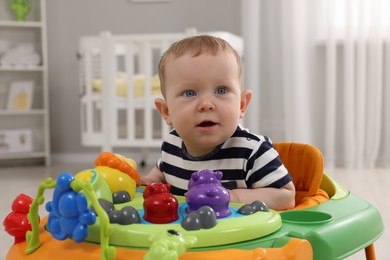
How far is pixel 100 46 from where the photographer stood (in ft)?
8.13

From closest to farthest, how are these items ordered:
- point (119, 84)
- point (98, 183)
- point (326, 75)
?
1. point (98, 183)
2. point (119, 84)
3. point (326, 75)

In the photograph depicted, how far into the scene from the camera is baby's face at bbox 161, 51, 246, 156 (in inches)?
33.6

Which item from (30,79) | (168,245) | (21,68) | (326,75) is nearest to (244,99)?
(168,245)

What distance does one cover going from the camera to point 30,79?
3.17 m

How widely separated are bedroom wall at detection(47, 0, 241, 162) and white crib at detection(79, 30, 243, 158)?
55 cm

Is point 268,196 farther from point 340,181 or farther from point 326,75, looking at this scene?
point 326,75

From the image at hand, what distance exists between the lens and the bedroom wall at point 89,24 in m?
3.12

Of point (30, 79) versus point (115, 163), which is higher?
point (30, 79)

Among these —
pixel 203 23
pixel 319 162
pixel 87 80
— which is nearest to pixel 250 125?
pixel 203 23

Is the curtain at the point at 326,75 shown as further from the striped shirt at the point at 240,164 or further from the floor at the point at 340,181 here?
the striped shirt at the point at 240,164

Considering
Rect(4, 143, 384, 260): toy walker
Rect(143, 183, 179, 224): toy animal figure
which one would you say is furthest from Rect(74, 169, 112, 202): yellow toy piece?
Rect(143, 183, 179, 224): toy animal figure

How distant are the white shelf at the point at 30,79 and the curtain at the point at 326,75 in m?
1.19

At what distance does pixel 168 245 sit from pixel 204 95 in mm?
339

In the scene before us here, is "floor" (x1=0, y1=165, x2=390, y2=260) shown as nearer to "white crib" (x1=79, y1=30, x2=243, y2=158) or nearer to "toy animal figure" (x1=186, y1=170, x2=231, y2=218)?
"white crib" (x1=79, y1=30, x2=243, y2=158)
